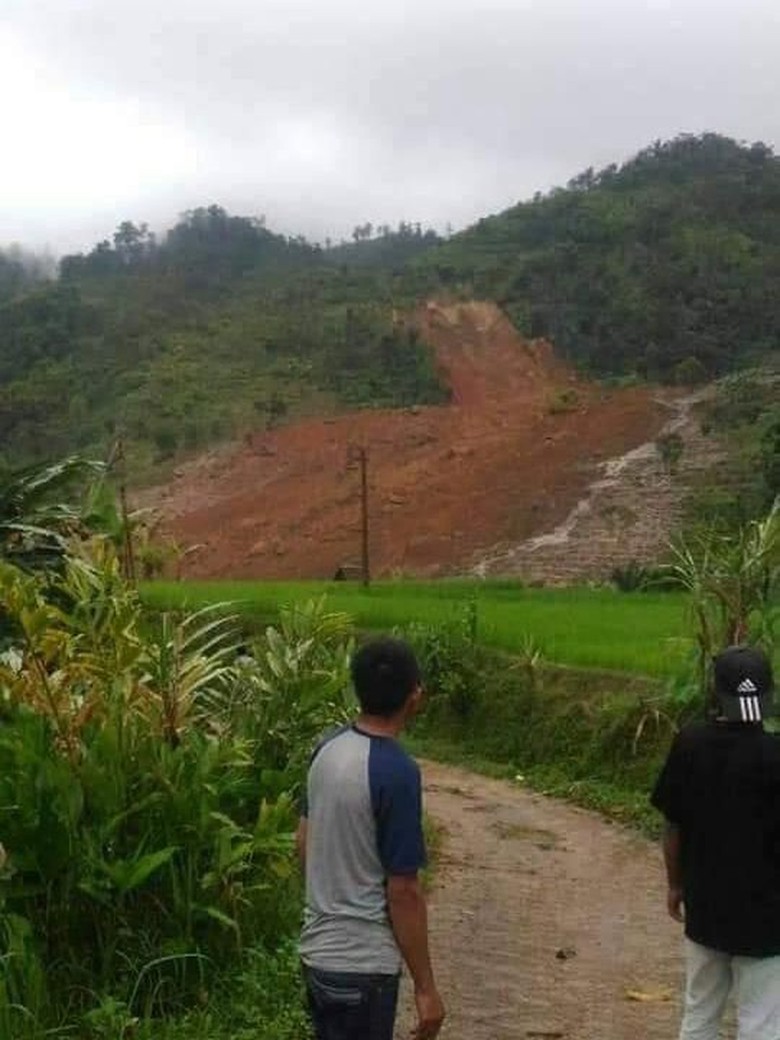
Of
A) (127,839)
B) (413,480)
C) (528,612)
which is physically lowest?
(413,480)

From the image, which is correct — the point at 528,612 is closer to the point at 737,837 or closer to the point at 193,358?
the point at 737,837

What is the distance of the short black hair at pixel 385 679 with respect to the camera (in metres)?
3.41

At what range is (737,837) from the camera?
3.82 m

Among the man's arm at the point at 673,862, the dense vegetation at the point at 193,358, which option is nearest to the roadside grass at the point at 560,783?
the man's arm at the point at 673,862

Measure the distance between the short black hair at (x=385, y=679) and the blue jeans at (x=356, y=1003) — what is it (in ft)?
2.05

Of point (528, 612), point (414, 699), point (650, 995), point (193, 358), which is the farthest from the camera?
point (193, 358)

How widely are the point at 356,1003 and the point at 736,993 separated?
4.02 feet

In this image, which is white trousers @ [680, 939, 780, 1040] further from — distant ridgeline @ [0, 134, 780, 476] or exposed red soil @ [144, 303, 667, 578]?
distant ridgeline @ [0, 134, 780, 476]

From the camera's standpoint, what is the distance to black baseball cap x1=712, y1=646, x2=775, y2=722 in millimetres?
3861

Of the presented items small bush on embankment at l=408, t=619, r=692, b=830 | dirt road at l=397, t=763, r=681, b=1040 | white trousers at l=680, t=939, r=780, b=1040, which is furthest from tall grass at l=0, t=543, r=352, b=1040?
small bush on embankment at l=408, t=619, r=692, b=830

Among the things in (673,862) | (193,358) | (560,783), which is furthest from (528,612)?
(193,358)

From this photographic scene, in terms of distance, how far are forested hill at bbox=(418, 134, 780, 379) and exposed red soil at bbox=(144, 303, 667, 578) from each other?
6.98 feet

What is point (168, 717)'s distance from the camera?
5883mm

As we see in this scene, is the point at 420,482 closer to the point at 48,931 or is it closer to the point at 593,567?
the point at 593,567
